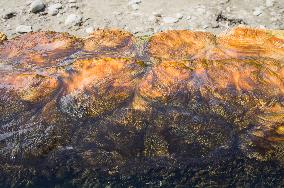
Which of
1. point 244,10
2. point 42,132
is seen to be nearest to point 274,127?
point 42,132

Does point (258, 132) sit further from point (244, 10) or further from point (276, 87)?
point (244, 10)

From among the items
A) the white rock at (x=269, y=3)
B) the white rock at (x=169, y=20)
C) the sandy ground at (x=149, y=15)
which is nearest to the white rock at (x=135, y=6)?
the sandy ground at (x=149, y=15)

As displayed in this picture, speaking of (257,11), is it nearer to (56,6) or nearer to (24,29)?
(56,6)

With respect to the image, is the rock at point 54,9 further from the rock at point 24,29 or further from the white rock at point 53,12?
the rock at point 24,29

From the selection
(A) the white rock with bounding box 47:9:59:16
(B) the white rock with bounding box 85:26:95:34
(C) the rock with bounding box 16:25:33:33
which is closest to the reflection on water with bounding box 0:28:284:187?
(B) the white rock with bounding box 85:26:95:34

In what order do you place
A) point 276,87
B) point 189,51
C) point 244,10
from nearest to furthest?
point 276,87, point 189,51, point 244,10

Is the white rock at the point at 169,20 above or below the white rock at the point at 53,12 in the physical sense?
below

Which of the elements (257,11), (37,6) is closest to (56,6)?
(37,6)

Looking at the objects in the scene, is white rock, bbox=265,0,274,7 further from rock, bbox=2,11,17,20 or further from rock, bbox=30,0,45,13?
rock, bbox=2,11,17,20
